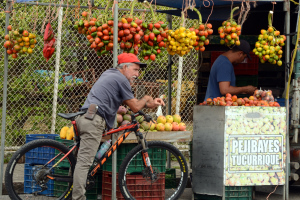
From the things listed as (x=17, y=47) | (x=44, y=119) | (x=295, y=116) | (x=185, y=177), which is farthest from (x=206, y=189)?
(x=44, y=119)

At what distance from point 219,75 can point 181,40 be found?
48.2 inches

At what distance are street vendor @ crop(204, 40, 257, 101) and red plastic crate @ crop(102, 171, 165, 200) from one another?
168 centimetres

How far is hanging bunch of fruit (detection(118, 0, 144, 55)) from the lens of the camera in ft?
19.0

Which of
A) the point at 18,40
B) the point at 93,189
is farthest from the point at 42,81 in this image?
the point at 93,189

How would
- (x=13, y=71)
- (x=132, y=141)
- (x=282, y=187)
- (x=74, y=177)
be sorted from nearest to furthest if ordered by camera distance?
(x=74, y=177) → (x=132, y=141) → (x=282, y=187) → (x=13, y=71)

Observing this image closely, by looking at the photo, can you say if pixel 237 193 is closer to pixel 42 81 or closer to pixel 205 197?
pixel 205 197

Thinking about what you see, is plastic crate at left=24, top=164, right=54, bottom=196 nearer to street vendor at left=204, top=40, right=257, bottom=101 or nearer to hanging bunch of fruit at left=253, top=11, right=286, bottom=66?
street vendor at left=204, top=40, right=257, bottom=101

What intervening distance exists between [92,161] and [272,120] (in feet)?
7.93

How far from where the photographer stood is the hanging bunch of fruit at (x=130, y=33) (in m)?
5.80

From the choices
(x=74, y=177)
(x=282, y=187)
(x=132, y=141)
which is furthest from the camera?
(x=282, y=187)

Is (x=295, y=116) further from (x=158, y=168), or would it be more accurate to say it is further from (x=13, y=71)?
(x=13, y=71)

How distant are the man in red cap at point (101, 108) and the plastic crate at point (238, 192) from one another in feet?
5.15

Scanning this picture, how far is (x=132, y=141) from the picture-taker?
6.13 m

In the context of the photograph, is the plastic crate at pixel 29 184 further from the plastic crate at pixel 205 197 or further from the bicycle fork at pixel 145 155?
the plastic crate at pixel 205 197
